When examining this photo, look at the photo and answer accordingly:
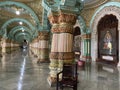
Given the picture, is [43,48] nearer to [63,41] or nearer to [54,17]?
[54,17]

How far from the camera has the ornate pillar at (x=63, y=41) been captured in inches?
232

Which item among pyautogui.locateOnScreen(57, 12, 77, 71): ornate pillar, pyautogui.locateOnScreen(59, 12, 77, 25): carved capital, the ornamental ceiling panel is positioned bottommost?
pyautogui.locateOnScreen(57, 12, 77, 71): ornate pillar

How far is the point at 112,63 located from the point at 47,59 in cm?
501

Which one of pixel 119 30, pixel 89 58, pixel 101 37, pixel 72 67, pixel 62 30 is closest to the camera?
pixel 72 67

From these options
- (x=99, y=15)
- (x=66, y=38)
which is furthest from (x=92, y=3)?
(x=66, y=38)

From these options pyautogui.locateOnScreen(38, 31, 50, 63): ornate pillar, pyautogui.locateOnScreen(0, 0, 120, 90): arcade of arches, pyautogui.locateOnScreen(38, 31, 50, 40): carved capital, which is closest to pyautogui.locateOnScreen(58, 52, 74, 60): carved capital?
pyautogui.locateOnScreen(0, 0, 120, 90): arcade of arches

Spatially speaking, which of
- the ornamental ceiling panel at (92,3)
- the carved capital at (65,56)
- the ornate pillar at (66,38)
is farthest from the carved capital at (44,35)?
the carved capital at (65,56)

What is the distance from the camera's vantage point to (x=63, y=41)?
5.97 meters

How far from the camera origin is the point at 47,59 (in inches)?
526

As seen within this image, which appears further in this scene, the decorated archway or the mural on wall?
the mural on wall

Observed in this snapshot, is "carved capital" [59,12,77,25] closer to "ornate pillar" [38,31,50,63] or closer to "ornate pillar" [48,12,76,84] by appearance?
"ornate pillar" [48,12,76,84]

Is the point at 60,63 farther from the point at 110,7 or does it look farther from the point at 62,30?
the point at 110,7

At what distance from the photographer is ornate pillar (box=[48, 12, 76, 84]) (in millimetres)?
5892

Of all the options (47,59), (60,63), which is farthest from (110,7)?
(60,63)
